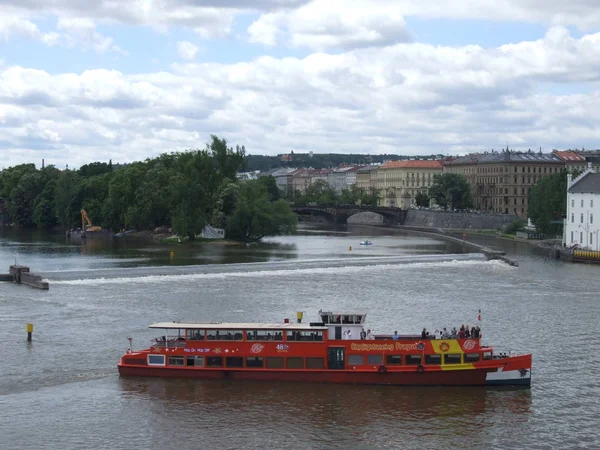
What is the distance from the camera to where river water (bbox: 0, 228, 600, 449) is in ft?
104

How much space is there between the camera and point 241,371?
38.5m

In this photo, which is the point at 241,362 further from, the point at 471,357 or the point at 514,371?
the point at 514,371

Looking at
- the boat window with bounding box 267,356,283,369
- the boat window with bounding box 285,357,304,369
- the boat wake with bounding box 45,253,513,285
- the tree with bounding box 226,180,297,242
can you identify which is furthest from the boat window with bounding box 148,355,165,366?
the tree with bounding box 226,180,297,242

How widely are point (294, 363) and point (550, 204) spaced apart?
273 ft

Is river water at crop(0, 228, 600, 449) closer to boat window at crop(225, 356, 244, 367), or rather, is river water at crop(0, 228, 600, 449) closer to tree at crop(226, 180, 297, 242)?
boat window at crop(225, 356, 244, 367)

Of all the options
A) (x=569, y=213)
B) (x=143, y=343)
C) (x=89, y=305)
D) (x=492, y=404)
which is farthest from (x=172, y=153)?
(x=492, y=404)

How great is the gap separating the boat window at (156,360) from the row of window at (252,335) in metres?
1.40

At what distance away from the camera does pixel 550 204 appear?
115m

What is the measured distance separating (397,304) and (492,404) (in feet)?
74.6

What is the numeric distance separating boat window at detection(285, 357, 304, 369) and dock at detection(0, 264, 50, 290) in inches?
1173

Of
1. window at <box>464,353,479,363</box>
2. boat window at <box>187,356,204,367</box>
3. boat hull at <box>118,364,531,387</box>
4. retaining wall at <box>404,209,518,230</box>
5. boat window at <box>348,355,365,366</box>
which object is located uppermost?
retaining wall at <box>404,209,518,230</box>

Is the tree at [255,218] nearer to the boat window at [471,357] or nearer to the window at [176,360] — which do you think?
the window at [176,360]

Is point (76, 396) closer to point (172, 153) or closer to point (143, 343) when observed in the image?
point (143, 343)

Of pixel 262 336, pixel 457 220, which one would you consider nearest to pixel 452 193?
pixel 457 220
